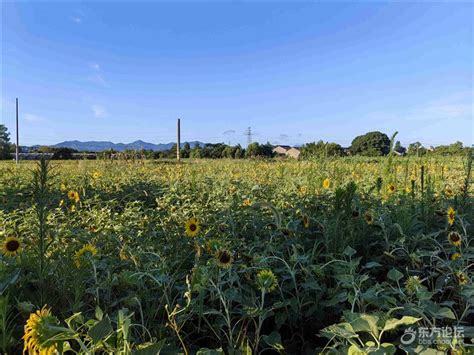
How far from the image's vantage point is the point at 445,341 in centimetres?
84

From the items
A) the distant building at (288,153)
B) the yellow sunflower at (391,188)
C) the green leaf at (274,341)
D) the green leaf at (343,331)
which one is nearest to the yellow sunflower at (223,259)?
the green leaf at (274,341)

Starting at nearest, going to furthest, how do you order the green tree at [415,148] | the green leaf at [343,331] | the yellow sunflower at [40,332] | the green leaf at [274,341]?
the yellow sunflower at [40,332], the green leaf at [343,331], the green leaf at [274,341], the green tree at [415,148]

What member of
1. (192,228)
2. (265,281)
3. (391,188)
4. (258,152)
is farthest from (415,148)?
(258,152)

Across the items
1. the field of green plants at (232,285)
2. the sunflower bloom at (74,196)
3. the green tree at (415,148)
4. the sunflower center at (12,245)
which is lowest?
the field of green plants at (232,285)

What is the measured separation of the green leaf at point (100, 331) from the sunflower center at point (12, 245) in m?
0.93

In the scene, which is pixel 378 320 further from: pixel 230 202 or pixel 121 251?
pixel 230 202

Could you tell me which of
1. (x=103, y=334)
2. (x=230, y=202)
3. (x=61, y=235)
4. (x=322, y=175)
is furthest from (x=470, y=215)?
(x=61, y=235)

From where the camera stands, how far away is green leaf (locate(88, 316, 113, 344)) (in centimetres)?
75

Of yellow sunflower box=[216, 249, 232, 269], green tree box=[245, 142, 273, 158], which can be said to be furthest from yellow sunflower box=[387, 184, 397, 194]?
green tree box=[245, 142, 273, 158]

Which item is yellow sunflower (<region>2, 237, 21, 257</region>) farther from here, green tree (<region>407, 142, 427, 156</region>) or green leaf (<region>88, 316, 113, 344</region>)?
green tree (<region>407, 142, 427, 156</region>)

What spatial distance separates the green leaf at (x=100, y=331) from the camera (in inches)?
29.7

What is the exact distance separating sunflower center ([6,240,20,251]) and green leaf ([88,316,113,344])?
3.06 feet

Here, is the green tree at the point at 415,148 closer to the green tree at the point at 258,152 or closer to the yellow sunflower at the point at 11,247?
the yellow sunflower at the point at 11,247

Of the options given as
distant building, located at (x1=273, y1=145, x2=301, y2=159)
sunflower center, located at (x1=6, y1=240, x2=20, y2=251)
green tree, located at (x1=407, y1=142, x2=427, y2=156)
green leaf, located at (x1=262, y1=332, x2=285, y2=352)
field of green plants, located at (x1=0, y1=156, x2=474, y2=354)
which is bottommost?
green leaf, located at (x1=262, y1=332, x2=285, y2=352)
